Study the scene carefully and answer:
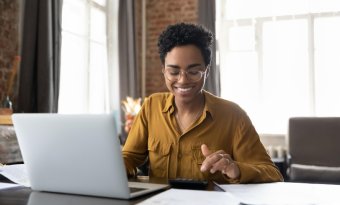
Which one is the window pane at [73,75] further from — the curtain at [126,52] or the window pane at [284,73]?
the window pane at [284,73]

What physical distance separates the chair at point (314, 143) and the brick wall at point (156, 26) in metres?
2.03

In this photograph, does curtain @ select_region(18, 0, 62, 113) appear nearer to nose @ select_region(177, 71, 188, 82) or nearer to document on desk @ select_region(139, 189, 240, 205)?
nose @ select_region(177, 71, 188, 82)

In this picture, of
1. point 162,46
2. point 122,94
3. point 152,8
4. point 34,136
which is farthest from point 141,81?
point 34,136

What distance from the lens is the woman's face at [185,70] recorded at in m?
1.51

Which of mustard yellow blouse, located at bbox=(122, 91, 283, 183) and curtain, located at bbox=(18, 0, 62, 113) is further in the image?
curtain, located at bbox=(18, 0, 62, 113)

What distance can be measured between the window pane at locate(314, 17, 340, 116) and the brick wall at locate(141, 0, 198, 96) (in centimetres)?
177

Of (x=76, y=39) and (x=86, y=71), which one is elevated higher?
(x=76, y=39)

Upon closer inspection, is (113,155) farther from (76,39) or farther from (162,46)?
(76,39)

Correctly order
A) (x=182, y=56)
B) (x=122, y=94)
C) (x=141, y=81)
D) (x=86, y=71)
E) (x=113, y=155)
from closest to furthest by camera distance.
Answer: (x=113, y=155), (x=182, y=56), (x=86, y=71), (x=122, y=94), (x=141, y=81)

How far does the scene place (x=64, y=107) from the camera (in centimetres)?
399

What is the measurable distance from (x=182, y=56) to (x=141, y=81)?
382 cm

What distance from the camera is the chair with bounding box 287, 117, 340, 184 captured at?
362 centimetres

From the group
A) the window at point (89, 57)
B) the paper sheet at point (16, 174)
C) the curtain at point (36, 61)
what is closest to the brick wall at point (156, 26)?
the window at point (89, 57)

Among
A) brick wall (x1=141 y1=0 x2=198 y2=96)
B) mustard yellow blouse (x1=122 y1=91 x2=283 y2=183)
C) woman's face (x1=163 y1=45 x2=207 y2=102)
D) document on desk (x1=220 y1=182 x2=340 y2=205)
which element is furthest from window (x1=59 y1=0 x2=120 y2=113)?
document on desk (x1=220 y1=182 x2=340 y2=205)
